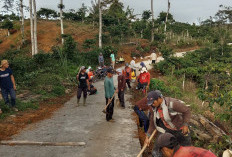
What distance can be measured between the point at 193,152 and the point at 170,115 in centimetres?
135

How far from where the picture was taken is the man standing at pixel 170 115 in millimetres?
3436

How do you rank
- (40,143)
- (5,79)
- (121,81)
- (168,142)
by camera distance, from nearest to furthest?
(168,142) → (40,143) → (5,79) → (121,81)

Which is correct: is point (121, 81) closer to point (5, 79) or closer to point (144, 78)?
point (144, 78)

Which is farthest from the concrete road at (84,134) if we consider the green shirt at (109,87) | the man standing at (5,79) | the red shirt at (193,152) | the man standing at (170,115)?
the red shirt at (193,152)

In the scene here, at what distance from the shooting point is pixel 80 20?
48.3 m

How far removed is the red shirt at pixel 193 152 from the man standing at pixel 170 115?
116cm

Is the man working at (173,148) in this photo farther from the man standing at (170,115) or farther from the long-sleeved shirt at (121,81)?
the long-sleeved shirt at (121,81)

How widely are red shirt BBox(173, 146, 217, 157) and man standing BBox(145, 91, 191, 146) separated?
3.82 ft

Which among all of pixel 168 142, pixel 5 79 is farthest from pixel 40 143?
pixel 168 142

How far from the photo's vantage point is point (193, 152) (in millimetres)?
2221

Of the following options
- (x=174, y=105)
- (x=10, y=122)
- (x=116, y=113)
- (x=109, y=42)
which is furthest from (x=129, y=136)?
(x=109, y=42)

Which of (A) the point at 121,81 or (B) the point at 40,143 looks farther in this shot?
(A) the point at 121,81

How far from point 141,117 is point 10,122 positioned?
15.5 ft

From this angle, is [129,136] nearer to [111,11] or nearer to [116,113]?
[116,113]
